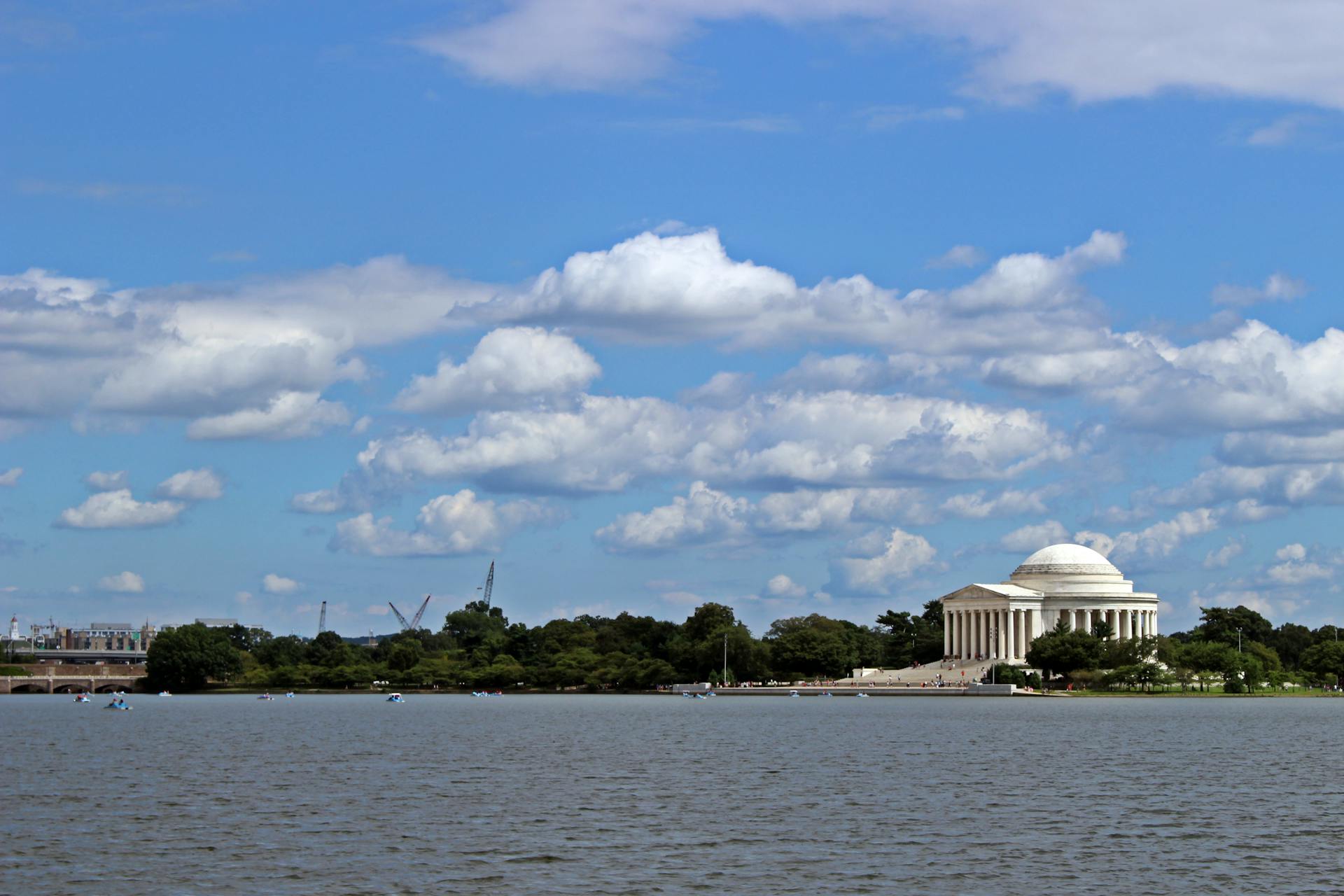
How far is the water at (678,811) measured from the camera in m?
45.0

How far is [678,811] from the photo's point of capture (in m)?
60.2

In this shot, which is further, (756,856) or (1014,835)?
(1014,835)

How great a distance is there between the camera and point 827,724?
126 m

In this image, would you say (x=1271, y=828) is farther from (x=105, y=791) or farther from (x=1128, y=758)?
(x=105, y=791)

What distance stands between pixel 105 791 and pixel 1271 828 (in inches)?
1699

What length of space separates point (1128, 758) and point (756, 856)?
141 ft

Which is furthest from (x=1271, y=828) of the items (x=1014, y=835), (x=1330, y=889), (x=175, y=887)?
(x=175, y=887)

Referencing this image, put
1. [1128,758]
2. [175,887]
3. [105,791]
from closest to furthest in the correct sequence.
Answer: [175,887] → [105,791] → [1128,758]

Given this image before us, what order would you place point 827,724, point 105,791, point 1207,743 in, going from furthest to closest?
point 827,724
point 1207,743
point 105,791

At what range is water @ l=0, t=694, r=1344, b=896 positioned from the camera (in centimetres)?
4497

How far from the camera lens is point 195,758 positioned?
289 feet

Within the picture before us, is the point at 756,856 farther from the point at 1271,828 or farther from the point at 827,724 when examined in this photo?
the point at 827,724

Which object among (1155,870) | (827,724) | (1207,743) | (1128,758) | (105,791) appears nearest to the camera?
(1155,870)

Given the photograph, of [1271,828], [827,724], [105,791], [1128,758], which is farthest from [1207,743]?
[105,791]
